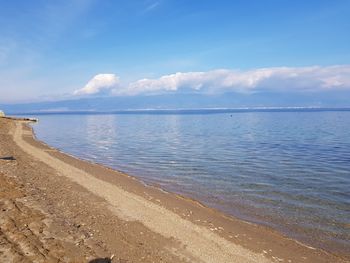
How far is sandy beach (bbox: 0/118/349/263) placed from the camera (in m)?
10.3

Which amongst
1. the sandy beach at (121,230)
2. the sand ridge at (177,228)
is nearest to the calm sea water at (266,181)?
the sandy beach at (121,230)

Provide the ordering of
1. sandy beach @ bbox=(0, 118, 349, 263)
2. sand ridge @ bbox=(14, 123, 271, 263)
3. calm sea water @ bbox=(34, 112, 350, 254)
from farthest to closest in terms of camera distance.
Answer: calm sea water @ bbox=(34, 112, 350, 254) < sand ridge @ bbox=(14, 123, 271, 263) < sandy beach @ bbox=(0, 118, 349, 263)

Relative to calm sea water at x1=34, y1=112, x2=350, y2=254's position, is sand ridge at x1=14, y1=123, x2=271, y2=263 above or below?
above

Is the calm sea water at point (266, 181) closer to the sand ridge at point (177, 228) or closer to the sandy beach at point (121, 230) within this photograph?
the sandy beach at point (121, 230)

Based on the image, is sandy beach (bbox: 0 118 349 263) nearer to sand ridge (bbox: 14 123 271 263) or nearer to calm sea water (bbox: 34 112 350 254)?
sand ridge (bbox: 14 123 271 263)

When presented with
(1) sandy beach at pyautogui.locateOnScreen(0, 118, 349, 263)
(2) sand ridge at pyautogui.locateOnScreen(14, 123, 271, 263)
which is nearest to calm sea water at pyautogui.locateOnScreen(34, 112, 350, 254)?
(1) sandy beach at pyautogui.locateOnScreen(0, 118, 349, 263)

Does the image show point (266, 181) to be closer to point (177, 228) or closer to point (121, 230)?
point (177, 228)

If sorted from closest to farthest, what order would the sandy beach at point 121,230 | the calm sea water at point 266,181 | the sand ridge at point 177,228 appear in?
the sandy beach at point 121,230 → the sand ridge at point 177,228 → the calm sea water at point 266,181

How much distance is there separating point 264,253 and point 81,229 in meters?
5.86

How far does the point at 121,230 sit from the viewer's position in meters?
12.4

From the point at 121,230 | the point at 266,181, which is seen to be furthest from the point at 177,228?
the point at 266,181

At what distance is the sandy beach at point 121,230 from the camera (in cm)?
1032

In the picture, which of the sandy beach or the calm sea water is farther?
the calm sea water

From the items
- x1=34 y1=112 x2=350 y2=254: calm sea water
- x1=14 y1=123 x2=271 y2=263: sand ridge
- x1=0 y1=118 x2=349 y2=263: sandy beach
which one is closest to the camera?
x1=0 y1=118 x2=349 y2=263: sandy beach
